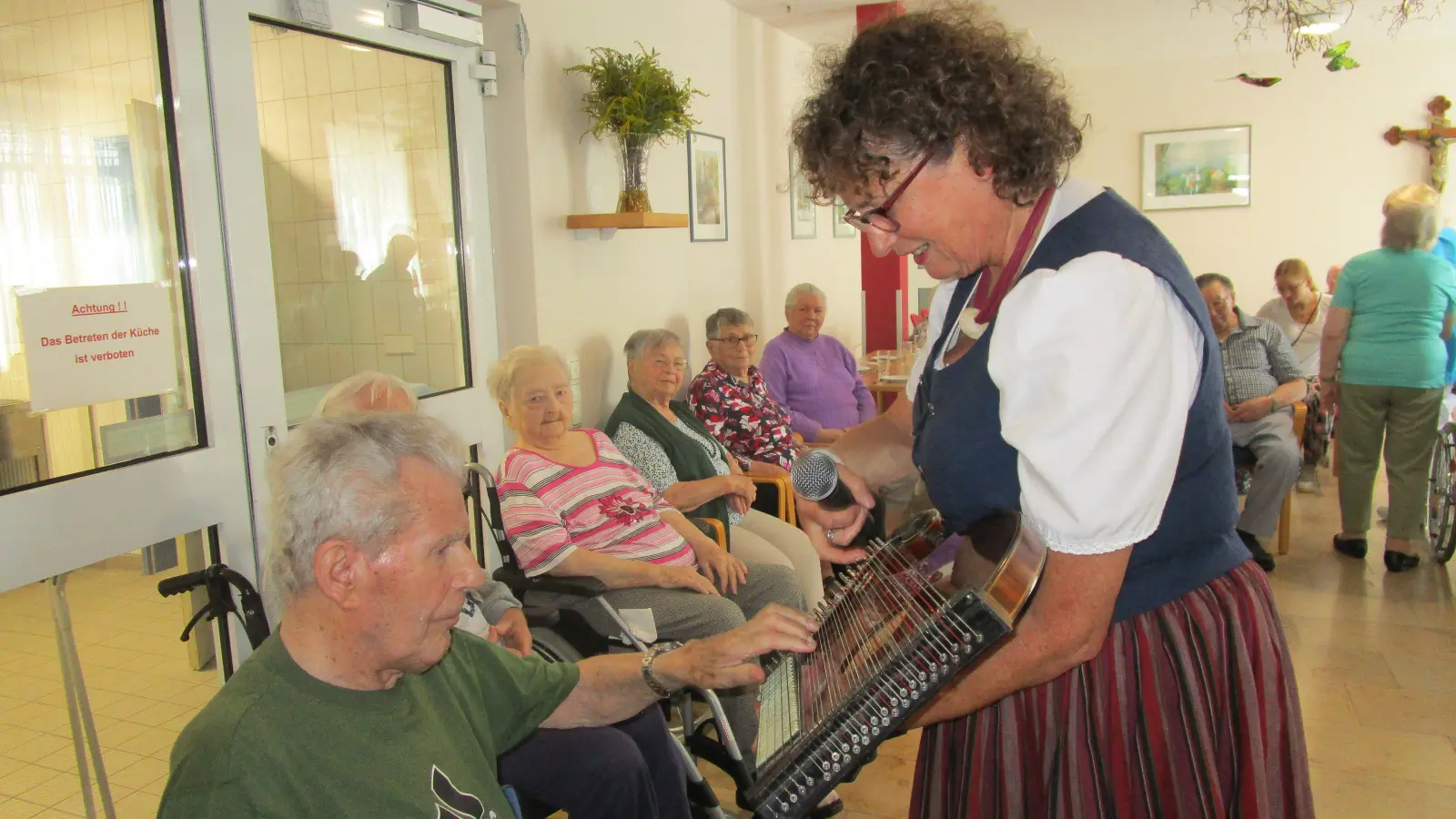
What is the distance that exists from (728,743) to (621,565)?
25.1 inches

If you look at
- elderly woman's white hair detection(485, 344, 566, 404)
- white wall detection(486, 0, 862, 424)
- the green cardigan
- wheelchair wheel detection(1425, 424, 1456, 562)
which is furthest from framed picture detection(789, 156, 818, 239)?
wheelchair wheel detection(1425, 424, 1456, 562)

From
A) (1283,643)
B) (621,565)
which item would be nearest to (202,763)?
(1283,643)

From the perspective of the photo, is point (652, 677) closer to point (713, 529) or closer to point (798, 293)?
point (713, 529)

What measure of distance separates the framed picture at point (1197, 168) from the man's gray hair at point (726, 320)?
562cm

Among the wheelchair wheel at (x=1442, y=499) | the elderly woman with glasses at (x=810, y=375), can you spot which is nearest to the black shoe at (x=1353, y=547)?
the wheelchair wheel at (x=1442, y=499)

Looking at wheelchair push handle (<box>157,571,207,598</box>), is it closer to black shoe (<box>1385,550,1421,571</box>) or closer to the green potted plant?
the green potted plant

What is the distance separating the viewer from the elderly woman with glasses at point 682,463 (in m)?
3.44

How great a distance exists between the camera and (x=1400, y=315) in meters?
4.29

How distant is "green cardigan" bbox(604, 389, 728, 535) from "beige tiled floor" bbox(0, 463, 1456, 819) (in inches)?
37.6

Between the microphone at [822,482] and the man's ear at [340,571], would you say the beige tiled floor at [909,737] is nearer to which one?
the man's ear at [340,571]

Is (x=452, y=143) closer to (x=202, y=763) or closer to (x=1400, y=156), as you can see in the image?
(x=202, y=763)

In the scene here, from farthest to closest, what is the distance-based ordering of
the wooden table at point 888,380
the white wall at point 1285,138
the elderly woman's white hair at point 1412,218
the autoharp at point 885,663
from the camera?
the white wall at point 1285,138
the wooden table at point 888,380
the elderly woman's white hair at point 1412,218
the autoharp at point 885,663

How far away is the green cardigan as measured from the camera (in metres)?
3.51

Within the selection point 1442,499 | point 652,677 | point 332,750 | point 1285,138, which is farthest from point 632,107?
point 1285,138
